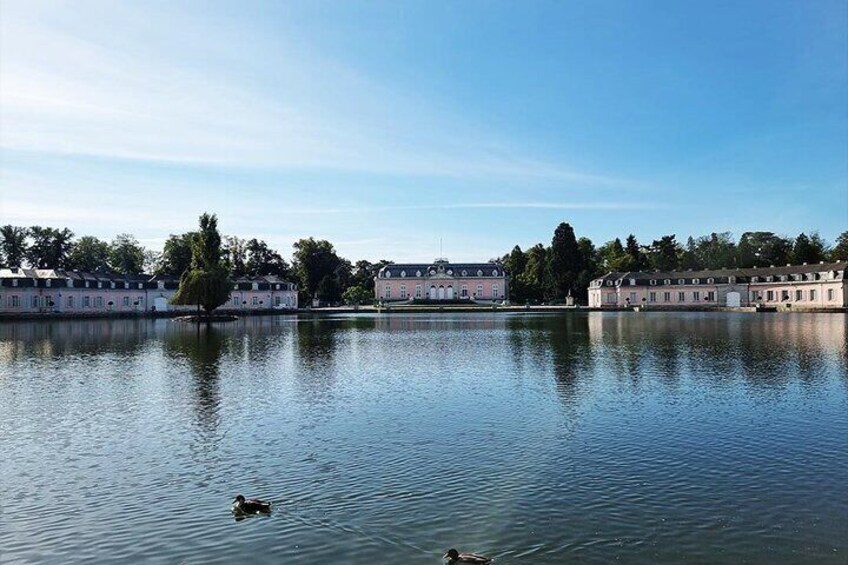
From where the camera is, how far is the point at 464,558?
7418mm

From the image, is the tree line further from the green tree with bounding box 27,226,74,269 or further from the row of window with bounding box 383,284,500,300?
the green tree with bounding box 27,226,74,269

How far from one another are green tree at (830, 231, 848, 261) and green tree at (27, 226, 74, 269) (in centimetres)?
10228

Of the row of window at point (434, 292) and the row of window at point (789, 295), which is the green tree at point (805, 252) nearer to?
the row of window at point (789, 295)

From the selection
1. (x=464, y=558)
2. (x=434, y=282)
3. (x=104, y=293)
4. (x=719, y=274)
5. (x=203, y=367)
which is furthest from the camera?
(x=434, y=282)

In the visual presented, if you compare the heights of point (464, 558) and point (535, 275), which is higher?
point (535, 275)

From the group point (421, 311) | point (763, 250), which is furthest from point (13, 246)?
point (763, 250)

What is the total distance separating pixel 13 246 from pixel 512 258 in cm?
7279

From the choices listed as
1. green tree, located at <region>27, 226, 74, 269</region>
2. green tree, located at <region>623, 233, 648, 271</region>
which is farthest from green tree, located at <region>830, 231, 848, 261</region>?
green tree, located at <region>27, 226, 74, 269</region>

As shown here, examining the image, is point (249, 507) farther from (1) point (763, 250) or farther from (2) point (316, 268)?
(1) point (763, 250)

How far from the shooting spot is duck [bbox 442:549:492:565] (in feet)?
24.2

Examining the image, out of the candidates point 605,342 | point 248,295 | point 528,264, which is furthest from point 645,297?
point 605,342

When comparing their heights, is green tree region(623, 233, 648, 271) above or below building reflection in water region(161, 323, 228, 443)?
above

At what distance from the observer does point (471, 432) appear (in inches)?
536

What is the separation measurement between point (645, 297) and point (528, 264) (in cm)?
2231
